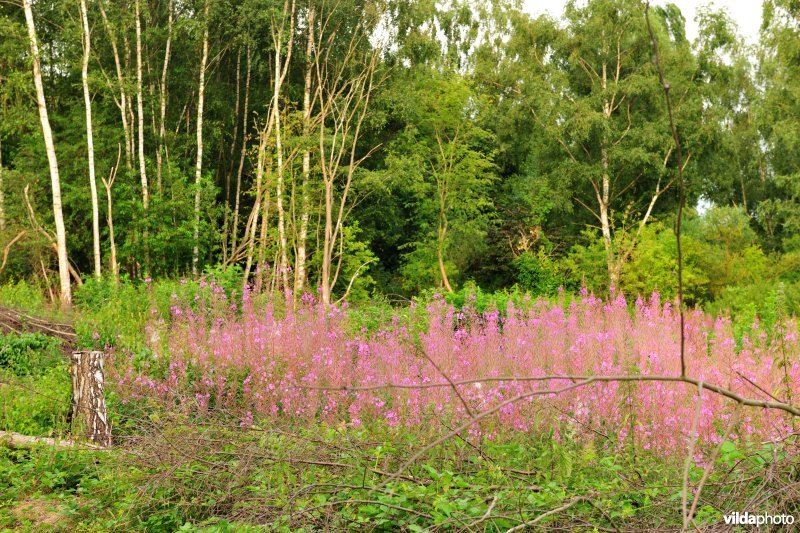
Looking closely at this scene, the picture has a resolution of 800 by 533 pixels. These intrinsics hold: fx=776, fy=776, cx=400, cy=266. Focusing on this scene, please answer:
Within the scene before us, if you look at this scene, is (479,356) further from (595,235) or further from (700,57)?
(700,57)

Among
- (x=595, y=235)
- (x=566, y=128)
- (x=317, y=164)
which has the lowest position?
(x=595, y=235)

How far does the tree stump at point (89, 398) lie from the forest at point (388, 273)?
0.04m

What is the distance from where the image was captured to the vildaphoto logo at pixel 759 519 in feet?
8.80

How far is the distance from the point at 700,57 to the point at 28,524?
2417cm

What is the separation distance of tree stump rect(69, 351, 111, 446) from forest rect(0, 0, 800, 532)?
1.5 inches

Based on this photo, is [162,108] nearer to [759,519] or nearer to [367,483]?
[367,483]

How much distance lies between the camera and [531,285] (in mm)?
21734

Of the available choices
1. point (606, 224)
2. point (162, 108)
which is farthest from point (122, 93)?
point (606, 224)

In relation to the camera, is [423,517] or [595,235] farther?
[595,235]

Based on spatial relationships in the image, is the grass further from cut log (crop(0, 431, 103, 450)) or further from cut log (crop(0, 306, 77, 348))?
cut log (crop(0, 306, 77, 348))

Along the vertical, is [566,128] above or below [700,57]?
below

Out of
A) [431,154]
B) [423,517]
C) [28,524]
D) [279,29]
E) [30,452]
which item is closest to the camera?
[423,517]

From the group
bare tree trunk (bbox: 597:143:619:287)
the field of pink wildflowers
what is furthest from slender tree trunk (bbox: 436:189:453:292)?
the field of pink wildflowers

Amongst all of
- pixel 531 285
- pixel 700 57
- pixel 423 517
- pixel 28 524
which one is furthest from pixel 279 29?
pixel 423 517
